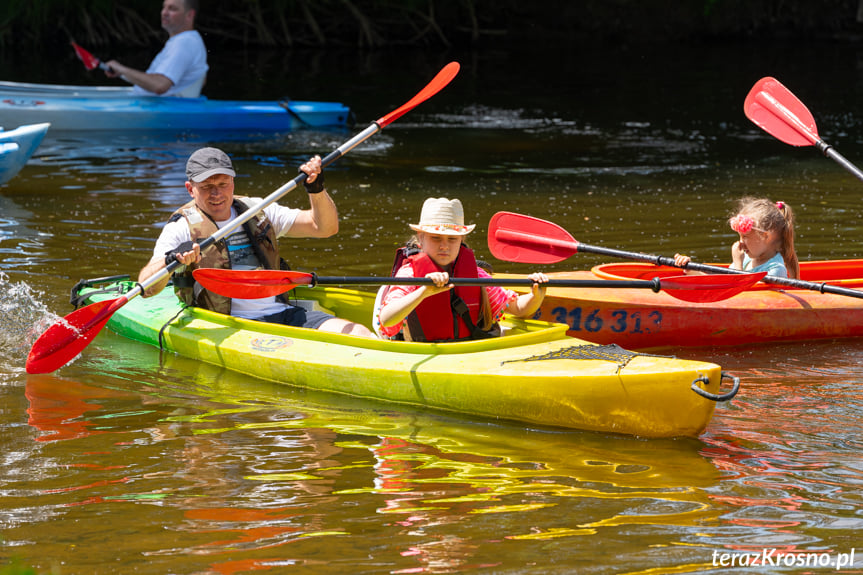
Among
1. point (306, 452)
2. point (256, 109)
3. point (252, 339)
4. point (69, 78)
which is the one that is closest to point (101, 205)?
point (256, 109)

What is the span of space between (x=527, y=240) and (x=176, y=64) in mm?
6722

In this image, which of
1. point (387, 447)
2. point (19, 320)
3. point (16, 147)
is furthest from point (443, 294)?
point (16, 147)

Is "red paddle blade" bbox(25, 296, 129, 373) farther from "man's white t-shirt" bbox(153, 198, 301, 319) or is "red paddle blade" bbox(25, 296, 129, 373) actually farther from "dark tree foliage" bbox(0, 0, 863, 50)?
"dark tree foliage" bbox(0, 0, 863, 50)

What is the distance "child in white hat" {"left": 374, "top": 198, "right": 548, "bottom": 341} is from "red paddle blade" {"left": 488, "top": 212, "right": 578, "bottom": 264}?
0.56 metres

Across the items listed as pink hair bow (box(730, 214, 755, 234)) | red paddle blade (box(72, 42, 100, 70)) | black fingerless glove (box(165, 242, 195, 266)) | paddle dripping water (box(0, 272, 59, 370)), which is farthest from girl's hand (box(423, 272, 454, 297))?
red paddle blade (box(72, 42, 100, 70))

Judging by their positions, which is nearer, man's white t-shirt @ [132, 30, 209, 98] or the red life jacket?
the red life jacket

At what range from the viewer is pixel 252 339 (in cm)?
527

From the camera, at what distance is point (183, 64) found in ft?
36.9

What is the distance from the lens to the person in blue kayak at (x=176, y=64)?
10.7 meters

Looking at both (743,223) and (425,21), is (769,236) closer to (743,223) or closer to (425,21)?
(743,223)

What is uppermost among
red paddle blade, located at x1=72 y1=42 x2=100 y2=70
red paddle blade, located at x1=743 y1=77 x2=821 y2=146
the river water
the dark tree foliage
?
the dark tree foliage

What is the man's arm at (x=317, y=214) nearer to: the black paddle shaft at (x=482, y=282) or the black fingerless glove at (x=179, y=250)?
the black paddle shaft at (x=482, y=282)

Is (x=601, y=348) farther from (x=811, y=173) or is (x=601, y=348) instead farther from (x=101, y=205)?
(x=811, y=173)

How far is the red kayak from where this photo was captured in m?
5.76
